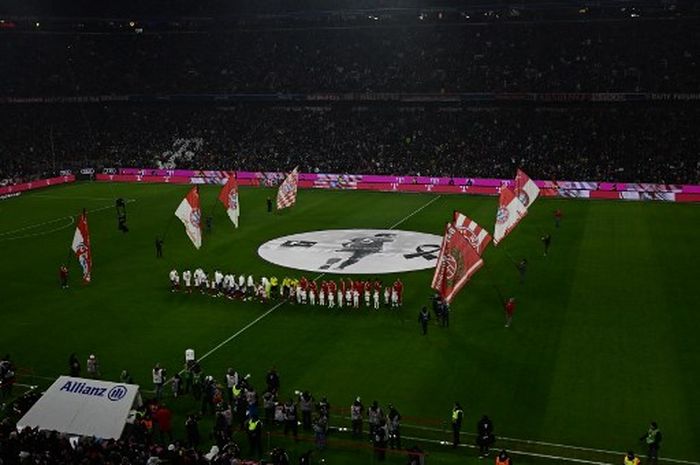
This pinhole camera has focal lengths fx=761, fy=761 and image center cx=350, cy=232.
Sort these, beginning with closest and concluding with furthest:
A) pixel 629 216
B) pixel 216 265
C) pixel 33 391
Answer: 1. pixel 33 391
2. pixel 216 265
3. pixel 629 216

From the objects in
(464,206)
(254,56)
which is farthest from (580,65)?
(254,56)

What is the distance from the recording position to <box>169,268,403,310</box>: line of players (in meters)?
35.2

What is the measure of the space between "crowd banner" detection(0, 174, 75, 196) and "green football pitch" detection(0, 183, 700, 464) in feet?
60.5

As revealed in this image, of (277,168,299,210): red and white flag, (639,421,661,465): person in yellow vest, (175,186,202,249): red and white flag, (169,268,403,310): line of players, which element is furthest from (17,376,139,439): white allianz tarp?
(277,168,299,210): red and white flag

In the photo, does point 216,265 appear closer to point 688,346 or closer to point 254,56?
point 688,346

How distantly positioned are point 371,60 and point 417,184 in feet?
85.1

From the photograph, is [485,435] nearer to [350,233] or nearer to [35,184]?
[350,233]

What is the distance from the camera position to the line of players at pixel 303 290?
35.2 metres

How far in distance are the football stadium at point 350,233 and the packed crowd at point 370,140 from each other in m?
0.38

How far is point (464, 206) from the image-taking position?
61.4 meters

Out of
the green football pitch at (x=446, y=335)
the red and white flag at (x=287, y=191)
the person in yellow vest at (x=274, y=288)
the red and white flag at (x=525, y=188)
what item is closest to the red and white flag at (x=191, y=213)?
the green football pitch at (x=446, y=335)

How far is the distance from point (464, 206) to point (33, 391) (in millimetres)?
41013

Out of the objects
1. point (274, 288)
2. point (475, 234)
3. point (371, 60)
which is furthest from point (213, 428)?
point (371, 60)

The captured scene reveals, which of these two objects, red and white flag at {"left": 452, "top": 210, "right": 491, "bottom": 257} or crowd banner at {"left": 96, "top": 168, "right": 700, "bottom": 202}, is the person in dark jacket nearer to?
red and white flag at {"left": 452, "top": 210, "right": 491, "bottom": 257}
